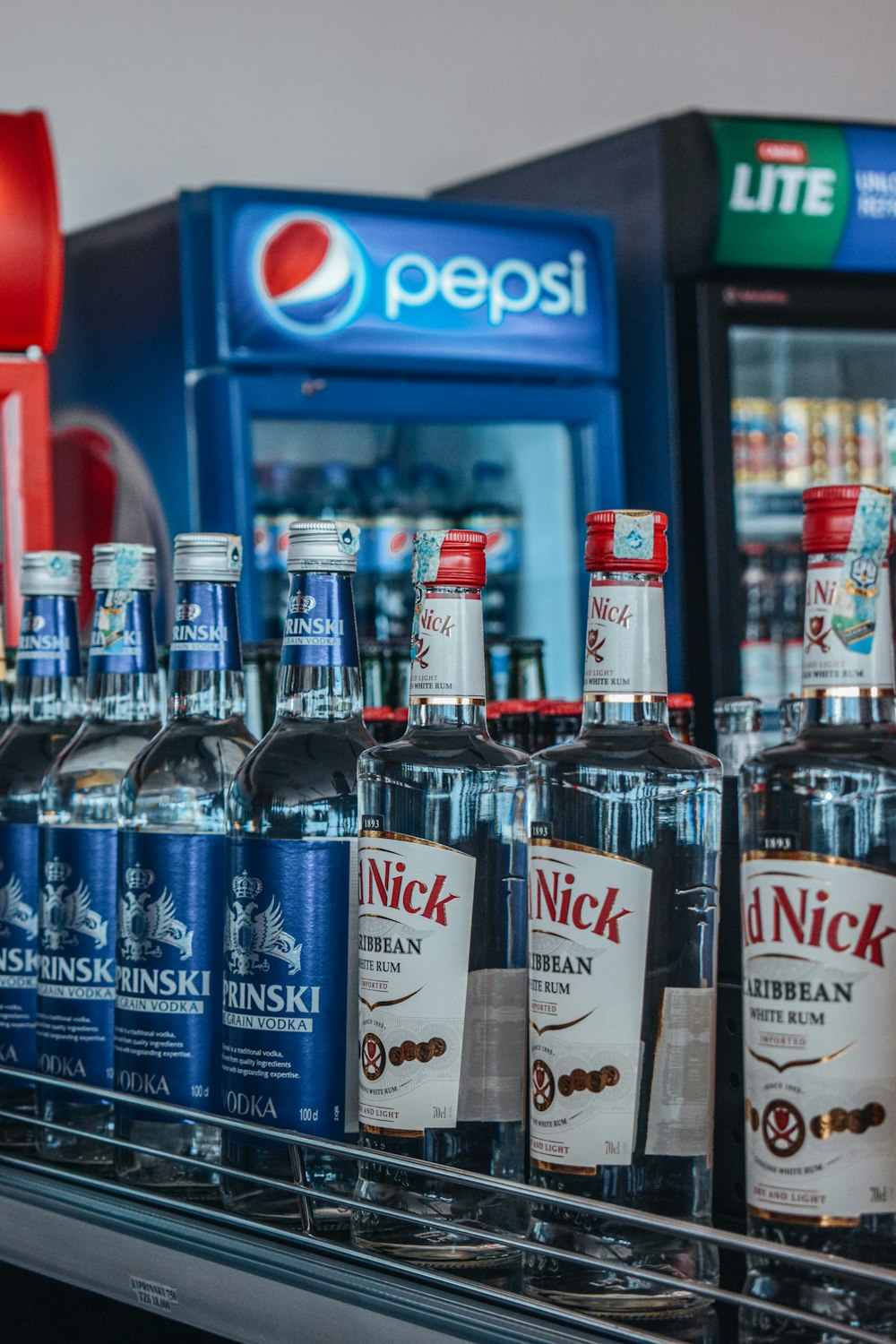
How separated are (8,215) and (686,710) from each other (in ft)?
4.99

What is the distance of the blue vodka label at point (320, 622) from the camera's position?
3.20ft

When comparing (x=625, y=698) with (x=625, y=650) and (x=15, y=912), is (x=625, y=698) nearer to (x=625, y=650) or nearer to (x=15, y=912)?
(x=625, y=650)

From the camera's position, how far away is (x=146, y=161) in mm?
A: 3570

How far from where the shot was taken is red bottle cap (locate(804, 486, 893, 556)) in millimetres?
729

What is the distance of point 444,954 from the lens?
0.85m

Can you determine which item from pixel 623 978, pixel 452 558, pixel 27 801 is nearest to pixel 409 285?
pixel 27 801

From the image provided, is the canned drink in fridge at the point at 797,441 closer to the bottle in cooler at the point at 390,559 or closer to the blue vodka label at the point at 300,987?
the bottle in cooler at the point at 390,559

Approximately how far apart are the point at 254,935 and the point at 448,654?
196 millimetres

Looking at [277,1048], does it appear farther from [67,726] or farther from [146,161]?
[146,161]

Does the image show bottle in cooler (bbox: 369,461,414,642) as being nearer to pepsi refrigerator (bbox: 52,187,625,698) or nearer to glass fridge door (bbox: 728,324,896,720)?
pepsi refrigerator (bbox: 52,187,625,698)

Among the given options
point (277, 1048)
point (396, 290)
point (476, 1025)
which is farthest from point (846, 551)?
point (396, 290)

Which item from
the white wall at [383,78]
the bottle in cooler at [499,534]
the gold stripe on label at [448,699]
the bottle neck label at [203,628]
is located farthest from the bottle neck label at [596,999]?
the white wall at [383,78]

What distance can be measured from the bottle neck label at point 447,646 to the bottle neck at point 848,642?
196 millimetres

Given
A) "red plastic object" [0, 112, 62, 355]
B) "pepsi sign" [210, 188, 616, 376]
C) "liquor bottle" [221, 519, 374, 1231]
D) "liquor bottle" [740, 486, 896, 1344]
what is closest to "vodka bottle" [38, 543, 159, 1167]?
"liquor bottle" [221, 519, 374, 1231]
